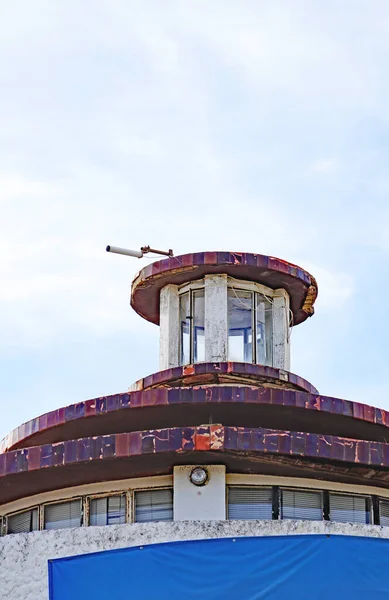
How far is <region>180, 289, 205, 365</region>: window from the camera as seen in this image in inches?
896

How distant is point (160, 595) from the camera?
1477 cm

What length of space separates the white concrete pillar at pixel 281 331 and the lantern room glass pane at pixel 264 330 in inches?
5.0

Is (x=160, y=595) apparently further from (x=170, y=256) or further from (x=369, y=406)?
(x=170, y=256)

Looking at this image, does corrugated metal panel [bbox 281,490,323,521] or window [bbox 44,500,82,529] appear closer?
corrugated metal panel [bbox 281,490,323,521]

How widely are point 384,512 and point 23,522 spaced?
6.14 meters

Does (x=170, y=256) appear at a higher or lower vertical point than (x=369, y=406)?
higher

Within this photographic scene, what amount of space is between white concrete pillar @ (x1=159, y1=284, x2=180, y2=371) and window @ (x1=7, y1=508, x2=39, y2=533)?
422 centimetres

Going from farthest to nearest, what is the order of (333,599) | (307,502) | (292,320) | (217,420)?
(292,320)
(217,420)
(307,502)
(333,599)

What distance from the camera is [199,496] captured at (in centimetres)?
1803

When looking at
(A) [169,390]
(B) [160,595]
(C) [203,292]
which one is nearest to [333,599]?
(B) [160,595]

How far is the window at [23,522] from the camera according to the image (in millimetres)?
19609

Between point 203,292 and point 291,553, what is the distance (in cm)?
875

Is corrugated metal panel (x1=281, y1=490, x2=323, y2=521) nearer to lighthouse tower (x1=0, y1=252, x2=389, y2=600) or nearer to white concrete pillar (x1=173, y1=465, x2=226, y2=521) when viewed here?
lighthouse tower (x1=0, y1=252, x2=389, y2=600)

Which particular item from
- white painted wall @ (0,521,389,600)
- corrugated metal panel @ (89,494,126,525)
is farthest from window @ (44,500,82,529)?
white painted wall @ (0,521,389,600)
